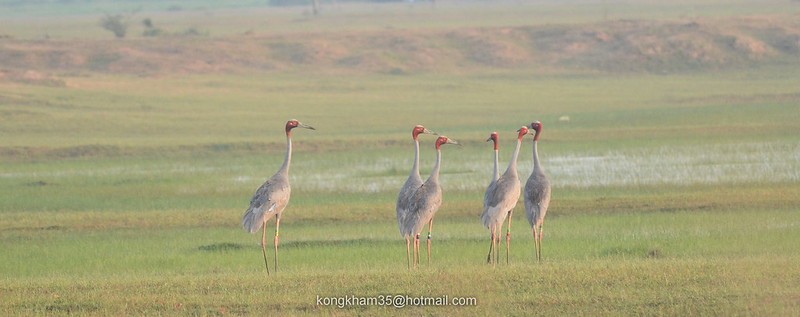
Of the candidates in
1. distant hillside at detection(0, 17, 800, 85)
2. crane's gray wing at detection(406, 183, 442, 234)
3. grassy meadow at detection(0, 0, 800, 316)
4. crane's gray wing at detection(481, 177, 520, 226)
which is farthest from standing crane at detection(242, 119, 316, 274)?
distant hillside at detection(0, 17, 800, 85)

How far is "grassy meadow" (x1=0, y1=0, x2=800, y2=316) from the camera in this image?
388 inches

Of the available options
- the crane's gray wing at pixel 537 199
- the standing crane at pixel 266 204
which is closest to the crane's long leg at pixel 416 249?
the crane's gray wing at pixel 537 199

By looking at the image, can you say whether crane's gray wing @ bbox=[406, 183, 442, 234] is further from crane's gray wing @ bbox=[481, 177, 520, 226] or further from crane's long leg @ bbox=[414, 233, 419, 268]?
crane's gray wing @ bbox=[481, 177, 520, 226]

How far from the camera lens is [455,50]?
54562mm

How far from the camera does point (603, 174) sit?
20.8 meters

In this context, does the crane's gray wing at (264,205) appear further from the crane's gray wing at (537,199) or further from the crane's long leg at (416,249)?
the crane's gray wing at (537,199)

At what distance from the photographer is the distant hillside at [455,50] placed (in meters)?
49.5

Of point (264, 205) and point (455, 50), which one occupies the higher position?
point (455, 50)

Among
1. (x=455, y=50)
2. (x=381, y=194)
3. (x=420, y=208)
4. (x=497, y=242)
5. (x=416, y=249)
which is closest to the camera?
(x=420, y=208)


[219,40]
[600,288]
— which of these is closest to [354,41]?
[219,40]

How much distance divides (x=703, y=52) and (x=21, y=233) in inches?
1507

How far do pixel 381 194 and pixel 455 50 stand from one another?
35780 mm

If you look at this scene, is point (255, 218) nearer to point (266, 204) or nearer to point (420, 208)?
point (266, 204)

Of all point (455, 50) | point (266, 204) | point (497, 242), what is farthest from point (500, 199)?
point (455, 50)
